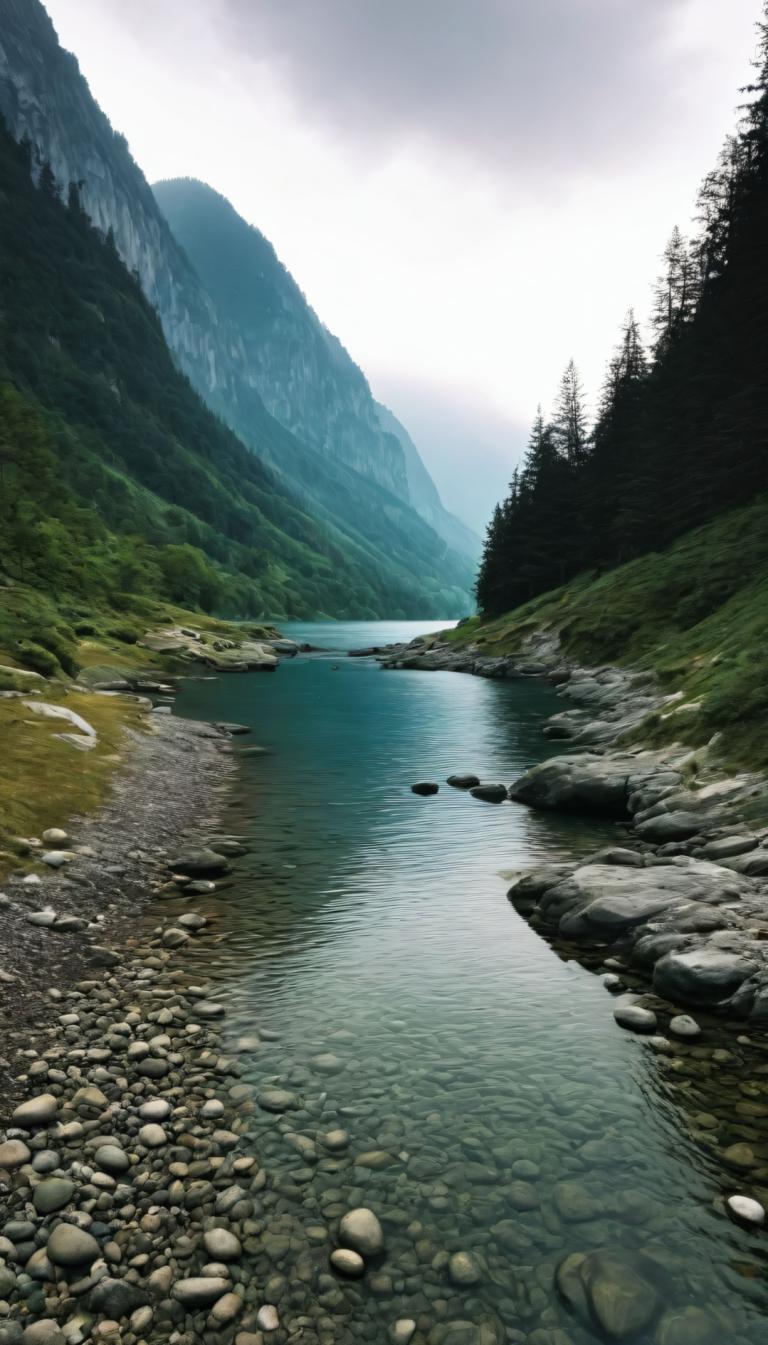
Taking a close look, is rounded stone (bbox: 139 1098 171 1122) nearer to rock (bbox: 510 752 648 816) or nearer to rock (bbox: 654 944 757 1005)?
rock (bbox: 654 944 757 1005)

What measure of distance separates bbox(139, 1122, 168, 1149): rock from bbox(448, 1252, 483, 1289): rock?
3.81 meters

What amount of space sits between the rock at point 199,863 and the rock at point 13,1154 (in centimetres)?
1050

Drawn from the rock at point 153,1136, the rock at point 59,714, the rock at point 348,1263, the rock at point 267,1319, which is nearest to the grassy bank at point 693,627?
the rock at point 348,1263

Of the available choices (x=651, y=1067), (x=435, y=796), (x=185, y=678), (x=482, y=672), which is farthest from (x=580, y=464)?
(x=651, y=1067)

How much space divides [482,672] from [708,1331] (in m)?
73.3

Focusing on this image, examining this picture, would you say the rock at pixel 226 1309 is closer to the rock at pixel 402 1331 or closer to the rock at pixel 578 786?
the rock at pixel 402 1331

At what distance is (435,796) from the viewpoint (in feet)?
97.1

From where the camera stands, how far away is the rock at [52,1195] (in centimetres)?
795

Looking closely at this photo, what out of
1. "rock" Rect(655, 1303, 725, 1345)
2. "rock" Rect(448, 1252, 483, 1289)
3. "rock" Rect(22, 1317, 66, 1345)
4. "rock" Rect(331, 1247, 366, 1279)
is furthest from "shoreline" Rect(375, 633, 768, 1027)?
"rock" Rect(22, 1317, 66, 1345)

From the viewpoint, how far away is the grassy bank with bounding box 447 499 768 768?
93.5 feet

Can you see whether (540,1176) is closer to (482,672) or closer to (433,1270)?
(433,1270)

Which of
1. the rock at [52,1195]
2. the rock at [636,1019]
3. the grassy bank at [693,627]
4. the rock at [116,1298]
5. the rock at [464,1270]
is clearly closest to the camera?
the rock at [116,1298]

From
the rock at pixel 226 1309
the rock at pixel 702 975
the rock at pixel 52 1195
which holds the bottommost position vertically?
the rock at pixel 52 1195

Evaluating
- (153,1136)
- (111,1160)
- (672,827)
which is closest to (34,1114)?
(111,1160)
